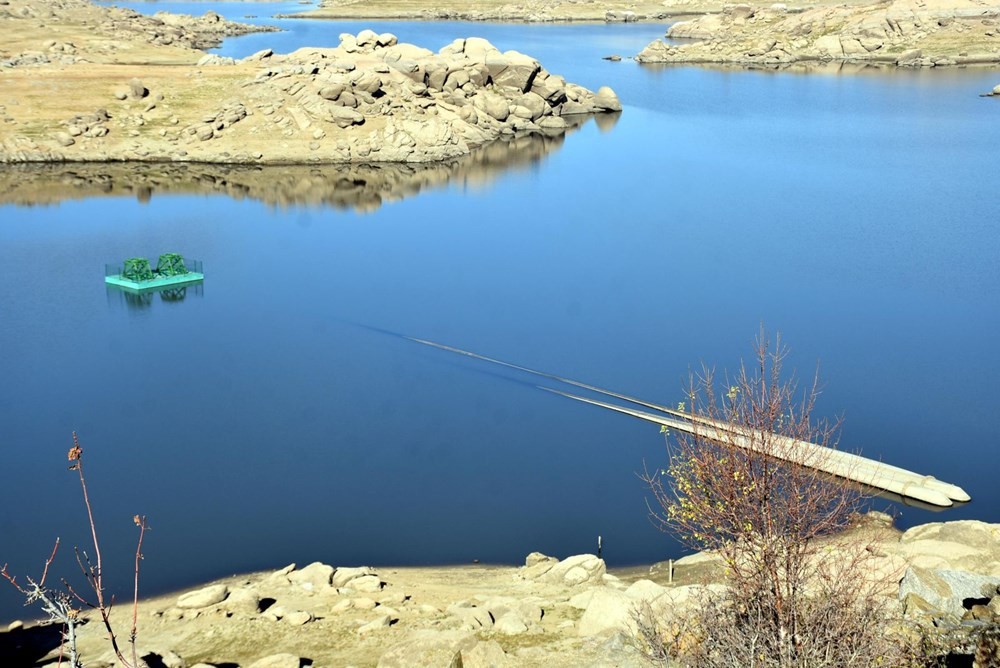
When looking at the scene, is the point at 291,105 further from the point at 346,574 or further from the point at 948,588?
the point at 948,588

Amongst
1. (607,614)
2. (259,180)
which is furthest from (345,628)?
(259,180)

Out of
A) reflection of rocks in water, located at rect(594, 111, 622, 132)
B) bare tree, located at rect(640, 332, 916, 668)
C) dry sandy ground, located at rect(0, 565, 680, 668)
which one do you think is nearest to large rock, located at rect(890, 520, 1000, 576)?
bare tree, located at rect(640, 332, 916, 668)

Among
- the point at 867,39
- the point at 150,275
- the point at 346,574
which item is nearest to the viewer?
the point at 346,574

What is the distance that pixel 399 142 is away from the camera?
92125 mm

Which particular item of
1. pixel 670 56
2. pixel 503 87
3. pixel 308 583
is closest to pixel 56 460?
pixel 308 583

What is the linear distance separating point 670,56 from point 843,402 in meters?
127

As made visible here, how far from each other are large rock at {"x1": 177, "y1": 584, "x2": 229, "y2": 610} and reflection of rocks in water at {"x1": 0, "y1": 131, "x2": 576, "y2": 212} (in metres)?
49.9

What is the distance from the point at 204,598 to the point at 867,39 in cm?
15888

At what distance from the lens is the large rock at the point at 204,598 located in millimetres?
28656

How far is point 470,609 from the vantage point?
88.6ft

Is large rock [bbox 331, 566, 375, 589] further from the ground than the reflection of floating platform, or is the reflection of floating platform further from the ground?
the reflection of floating platform

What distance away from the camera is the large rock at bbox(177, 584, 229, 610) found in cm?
2866

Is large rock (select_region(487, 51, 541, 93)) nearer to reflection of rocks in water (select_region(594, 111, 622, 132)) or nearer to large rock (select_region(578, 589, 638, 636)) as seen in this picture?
reflection of rocks in water (select_region(594, 111, 622, 132))

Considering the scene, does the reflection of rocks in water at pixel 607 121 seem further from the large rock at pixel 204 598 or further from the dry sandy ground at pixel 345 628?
the large rock at pixel 204 598
